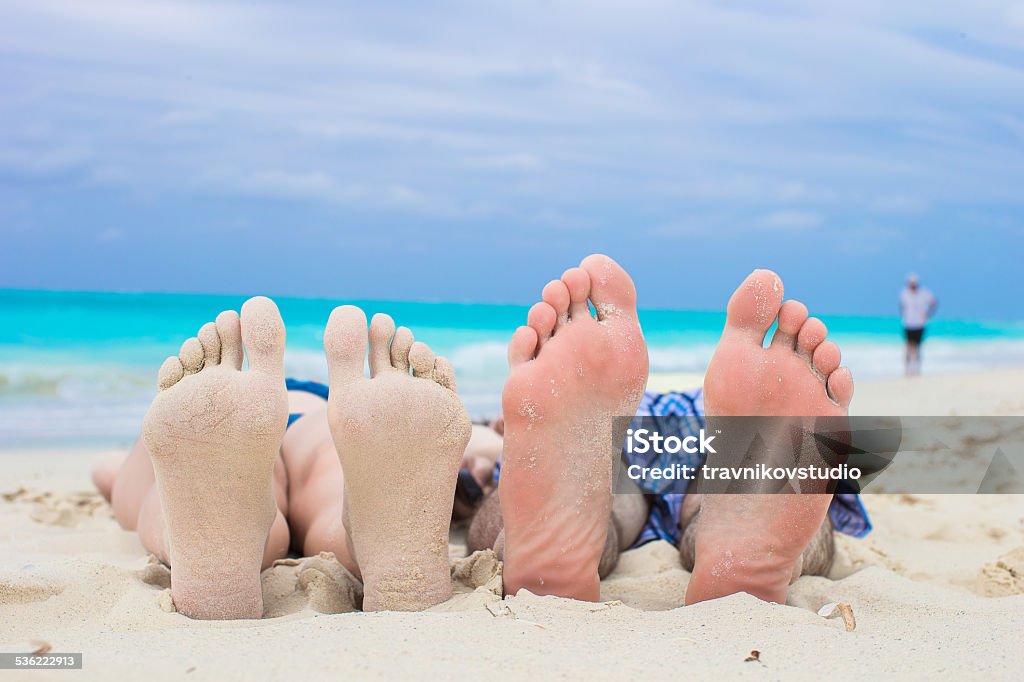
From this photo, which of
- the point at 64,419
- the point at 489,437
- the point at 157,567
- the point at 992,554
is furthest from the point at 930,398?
the point at 157,567

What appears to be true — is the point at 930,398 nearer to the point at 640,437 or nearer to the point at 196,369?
the point at 640,437

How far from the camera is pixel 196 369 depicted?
4.06 ft

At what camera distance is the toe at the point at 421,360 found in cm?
128

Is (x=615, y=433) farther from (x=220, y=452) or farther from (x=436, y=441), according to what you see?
(x=220, y=452)

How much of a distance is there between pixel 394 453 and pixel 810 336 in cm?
62

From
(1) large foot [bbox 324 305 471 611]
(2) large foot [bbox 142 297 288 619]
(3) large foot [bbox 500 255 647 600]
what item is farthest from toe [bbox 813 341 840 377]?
(2) large foot [bbox 142 297 288 619]

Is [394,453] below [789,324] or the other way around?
below

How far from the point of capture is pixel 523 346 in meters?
1.32

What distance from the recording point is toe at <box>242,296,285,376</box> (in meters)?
1.22

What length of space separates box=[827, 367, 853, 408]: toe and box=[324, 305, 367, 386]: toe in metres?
0.66

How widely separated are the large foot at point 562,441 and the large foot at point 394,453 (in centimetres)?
9

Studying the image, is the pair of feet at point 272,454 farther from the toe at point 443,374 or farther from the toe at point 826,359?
the toe at point 826,359

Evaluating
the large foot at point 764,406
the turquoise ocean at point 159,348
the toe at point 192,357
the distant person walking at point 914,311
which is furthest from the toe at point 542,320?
the distant person walking at point 914,311

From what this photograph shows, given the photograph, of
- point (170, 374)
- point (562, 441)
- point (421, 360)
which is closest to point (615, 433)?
point (562, 441)
